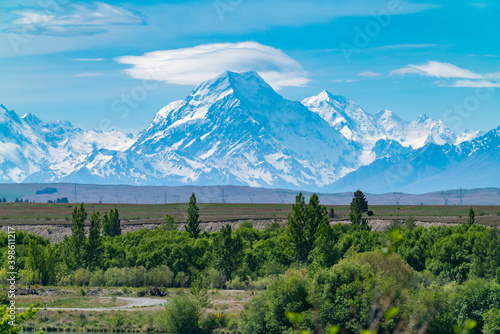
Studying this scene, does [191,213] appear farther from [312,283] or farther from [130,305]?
[312,283]

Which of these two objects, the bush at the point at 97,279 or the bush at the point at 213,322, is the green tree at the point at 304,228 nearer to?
the bush at the point at 97,279

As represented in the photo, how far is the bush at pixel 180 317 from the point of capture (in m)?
83.9

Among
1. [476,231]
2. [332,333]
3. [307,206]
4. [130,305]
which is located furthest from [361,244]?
[332,333]

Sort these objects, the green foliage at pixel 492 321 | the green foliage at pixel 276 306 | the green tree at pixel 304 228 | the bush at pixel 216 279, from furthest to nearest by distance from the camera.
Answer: the green tree at pixel 304 228 → the bush at pixel 216 279 → the green foliage at pixel 276 306 → the green foliage at pixel 492 321

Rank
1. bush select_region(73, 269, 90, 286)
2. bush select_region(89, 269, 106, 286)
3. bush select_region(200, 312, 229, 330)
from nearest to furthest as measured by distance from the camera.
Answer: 1. bush select_region(200, 312, 229, 330)
2. bush select_region(89, 269, 106, 286)
3. bush select_region(73, 269, 90, 286)

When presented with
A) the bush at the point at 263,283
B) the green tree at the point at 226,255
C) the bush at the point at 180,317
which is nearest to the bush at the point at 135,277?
the green tree at the point at 226,255

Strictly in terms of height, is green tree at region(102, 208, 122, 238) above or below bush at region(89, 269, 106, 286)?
above

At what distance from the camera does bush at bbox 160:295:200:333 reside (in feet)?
275

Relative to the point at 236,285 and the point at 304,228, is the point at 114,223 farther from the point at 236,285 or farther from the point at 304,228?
the point at 304,228

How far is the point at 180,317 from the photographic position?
276ft

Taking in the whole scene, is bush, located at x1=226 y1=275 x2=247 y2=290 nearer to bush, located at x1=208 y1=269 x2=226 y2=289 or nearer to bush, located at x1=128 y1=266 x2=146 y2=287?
bush, located at x1=208 y1=269 x2=226 y2=289

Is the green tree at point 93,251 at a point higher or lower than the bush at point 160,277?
higher

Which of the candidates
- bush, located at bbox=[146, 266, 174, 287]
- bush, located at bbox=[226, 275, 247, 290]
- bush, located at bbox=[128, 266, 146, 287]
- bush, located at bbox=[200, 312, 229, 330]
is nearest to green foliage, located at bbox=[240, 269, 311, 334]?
bush, located at bbox=[200, 312, 229, 330]

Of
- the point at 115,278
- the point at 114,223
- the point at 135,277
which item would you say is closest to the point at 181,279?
the point at 135,277
